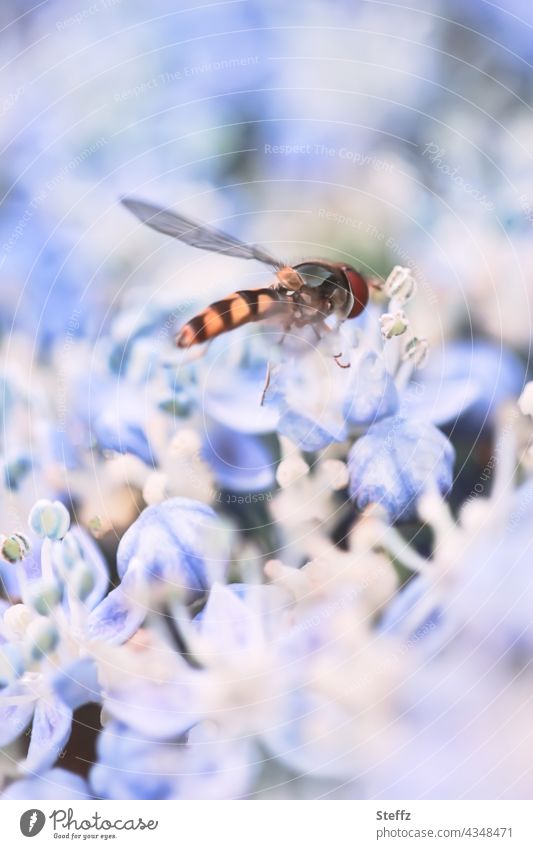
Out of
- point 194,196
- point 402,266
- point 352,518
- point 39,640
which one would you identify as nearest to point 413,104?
point 402,266

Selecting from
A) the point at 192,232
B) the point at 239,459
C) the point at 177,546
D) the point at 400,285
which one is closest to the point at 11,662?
the point at 177,546

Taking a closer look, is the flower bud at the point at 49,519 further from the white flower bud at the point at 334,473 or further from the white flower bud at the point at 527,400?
the white flower bud at the point at 527,400

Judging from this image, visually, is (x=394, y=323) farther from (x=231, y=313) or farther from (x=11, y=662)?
(x=11, y=662)

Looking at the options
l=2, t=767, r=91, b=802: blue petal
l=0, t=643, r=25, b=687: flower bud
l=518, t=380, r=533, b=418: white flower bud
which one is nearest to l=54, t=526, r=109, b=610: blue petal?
l=0, t=643, r=25, b=687: flower bud

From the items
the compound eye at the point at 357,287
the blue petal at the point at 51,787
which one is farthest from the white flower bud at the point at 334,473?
the blue petal at the point at 51,787

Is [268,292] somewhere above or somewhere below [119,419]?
above
